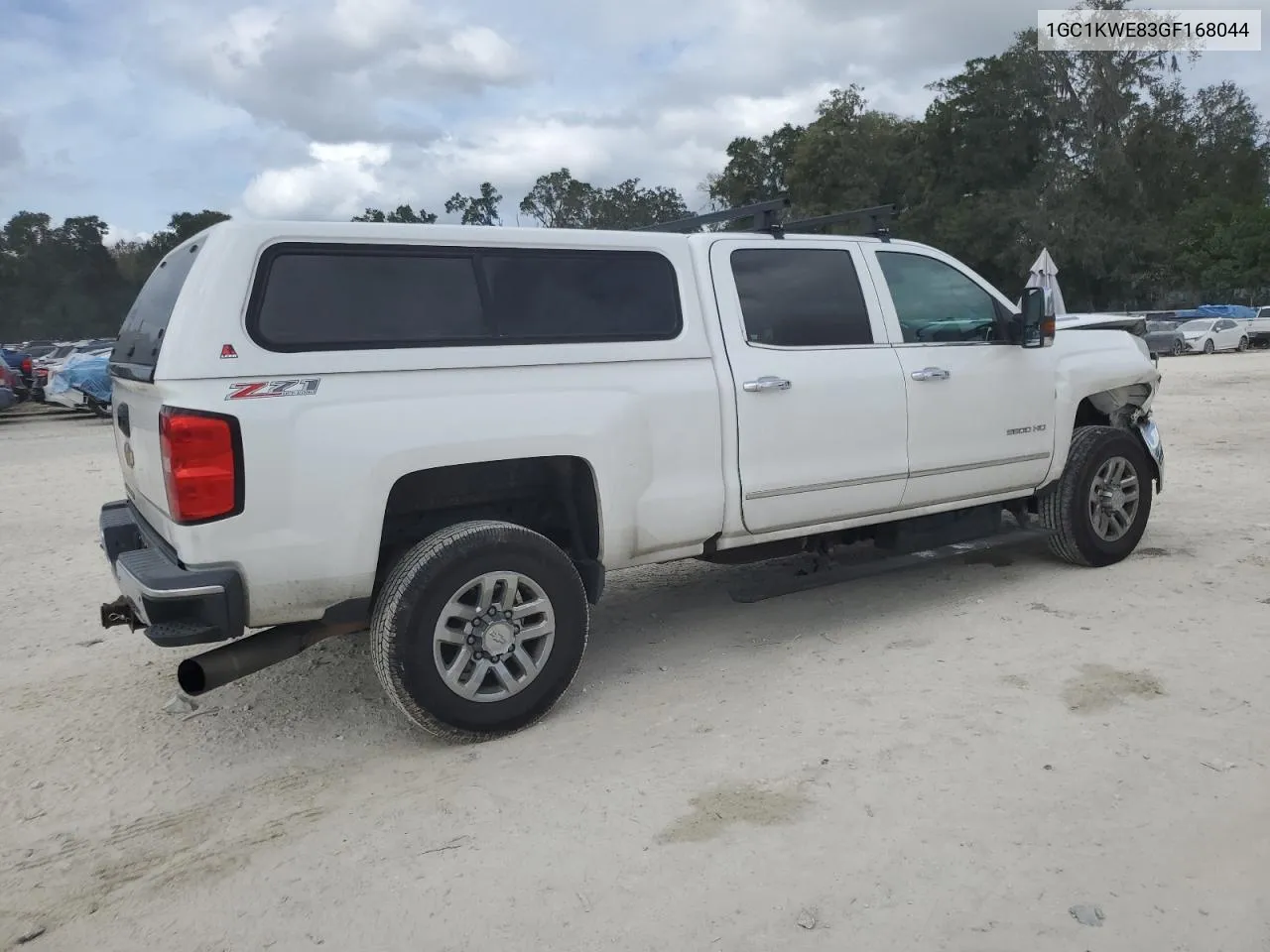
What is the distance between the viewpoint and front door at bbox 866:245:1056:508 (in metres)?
5.11

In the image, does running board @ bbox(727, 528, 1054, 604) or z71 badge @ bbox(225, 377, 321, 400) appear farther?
running board @ bbox(727, 528, 1054, 604)

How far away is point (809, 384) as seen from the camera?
4688 millimetres

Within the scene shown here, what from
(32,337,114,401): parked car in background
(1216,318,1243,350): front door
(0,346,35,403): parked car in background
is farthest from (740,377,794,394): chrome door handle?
(1216,318,1243,350): front door

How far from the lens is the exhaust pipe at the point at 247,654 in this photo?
3.67 metres

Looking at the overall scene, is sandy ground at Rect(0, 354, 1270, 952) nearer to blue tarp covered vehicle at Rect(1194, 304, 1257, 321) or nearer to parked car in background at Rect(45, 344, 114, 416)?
parked car in background at Rect(45, 344, 114, 416)

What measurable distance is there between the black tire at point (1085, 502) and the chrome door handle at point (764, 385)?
7.01 ft

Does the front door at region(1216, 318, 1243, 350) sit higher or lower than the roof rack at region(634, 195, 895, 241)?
lower

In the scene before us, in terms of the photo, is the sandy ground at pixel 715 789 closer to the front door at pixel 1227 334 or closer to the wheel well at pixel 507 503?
the wheel well at pixel 507 503

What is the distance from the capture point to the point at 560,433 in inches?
Answer: 158

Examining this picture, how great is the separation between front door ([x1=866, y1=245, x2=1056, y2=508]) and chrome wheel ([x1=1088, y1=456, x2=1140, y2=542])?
19.8 inches

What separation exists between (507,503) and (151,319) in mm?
1605

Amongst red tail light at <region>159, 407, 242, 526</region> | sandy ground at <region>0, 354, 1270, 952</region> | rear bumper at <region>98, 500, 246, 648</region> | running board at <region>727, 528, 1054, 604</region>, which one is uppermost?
red tail light at <region>159, 407, 242, 526</region>

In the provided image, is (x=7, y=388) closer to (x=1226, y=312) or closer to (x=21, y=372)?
(x=21, y=372)

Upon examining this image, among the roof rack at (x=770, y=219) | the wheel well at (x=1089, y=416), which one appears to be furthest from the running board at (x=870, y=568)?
the roof rack at (x=770, y=219)
